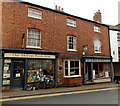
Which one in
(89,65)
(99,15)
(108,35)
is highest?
(99,15)

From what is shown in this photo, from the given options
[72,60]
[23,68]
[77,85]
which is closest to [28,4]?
[23,68]

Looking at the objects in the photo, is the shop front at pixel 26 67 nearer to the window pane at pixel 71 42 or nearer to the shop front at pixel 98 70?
the window pane at pixel 71 42

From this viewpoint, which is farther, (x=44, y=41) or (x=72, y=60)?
(x=72, y=60)

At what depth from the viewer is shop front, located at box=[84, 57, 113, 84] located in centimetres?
1318

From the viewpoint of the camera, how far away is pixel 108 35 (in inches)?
642

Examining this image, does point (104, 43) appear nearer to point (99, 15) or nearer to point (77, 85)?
point (99, 15)

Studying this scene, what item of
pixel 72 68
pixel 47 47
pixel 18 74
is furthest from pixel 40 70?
pixel 72 68

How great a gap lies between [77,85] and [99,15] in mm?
12666

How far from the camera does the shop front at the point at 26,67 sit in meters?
8.59

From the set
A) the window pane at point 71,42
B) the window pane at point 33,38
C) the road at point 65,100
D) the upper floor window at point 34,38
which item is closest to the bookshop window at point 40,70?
the upper floor window at point 34,38

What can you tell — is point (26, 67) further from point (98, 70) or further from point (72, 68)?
point (98, 70)

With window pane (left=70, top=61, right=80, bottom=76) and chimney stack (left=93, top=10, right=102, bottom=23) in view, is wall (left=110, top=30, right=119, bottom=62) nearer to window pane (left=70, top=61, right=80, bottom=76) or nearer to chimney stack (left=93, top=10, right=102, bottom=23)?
chimney stack (left=93, top=10, right=102, bottom=23)

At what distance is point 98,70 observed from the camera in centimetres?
1438

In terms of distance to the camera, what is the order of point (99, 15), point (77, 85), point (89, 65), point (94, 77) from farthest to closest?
point (99, 15) < point (89, 65) < point (94, 77) < point (77, 85)
